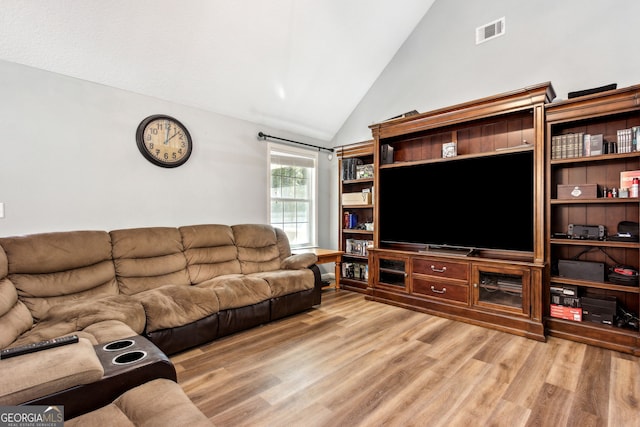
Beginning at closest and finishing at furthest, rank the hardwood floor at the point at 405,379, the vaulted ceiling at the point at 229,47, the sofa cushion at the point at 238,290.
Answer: the hardwood floor at the point at 405,379
the vaulted ceiling at the point at 229,47
the sofa cushion at the point at 238,290

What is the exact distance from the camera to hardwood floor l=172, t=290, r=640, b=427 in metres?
1.72

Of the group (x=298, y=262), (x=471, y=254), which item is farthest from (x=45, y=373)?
(x=471, y=254)

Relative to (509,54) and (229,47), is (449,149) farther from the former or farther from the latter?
(229,47)

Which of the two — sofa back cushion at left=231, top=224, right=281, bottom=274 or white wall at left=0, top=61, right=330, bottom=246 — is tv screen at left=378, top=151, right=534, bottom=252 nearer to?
sofa back cushion at left=231, top=224, right=281, bottom=274

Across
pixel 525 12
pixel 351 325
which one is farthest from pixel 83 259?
pixel 525 12

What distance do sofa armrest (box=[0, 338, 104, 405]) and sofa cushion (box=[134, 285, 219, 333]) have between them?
986 mm

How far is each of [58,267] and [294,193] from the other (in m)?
3.07

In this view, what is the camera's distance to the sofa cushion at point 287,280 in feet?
10.4

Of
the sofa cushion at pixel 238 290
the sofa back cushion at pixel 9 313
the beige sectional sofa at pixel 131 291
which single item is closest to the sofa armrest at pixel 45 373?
the beige sectional sofa at pixel 131 291

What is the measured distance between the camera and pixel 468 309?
10.5 ft

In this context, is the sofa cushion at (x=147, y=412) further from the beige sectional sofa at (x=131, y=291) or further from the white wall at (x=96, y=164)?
the white wall at (x=96, y=164)

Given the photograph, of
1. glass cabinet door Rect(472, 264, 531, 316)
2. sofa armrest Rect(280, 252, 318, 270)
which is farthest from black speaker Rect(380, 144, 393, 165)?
glass cabinet door Rect(472, 264, 531, 316)

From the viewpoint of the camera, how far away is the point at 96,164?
2992 millimetres

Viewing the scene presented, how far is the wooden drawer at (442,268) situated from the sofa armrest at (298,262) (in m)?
1.26
